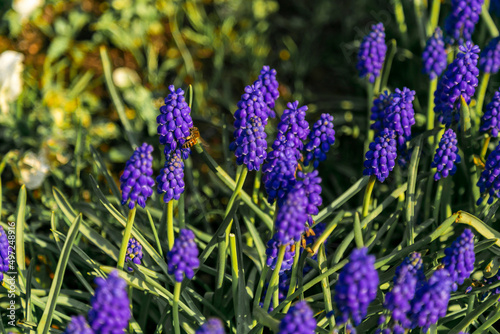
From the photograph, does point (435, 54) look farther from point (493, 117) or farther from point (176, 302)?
point (176, 302)

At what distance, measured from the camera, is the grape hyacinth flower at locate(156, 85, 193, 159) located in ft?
→ 9.16

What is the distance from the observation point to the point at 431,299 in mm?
2254

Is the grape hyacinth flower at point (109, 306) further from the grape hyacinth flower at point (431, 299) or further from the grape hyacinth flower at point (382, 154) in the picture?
the grape hyacinth flower at point (382, 154)

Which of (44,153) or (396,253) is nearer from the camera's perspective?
(396,253)

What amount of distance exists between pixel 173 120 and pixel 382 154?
126 centimetres

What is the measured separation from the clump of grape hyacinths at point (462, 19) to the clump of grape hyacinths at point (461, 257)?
208 centimetres

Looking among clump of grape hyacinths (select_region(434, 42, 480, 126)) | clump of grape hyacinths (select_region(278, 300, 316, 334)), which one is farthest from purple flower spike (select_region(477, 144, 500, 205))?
clump of grape hyacinths (select_region(278, 300, 316, 334))

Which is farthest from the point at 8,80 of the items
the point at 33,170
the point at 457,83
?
the point at 457,83

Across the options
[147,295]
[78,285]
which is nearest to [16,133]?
[78,285]

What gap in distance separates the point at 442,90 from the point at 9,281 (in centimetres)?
313

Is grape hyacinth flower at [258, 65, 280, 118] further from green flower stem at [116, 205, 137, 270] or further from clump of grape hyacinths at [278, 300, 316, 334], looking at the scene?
clump of grape hyacinths at [278, 300, 316, 334]

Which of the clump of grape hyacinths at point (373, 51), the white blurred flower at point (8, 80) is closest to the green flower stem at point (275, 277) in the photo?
the clump of grape hyacinths at point (373, 51)

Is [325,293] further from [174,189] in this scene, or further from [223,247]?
[174,189]

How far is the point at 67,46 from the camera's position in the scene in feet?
20.1
